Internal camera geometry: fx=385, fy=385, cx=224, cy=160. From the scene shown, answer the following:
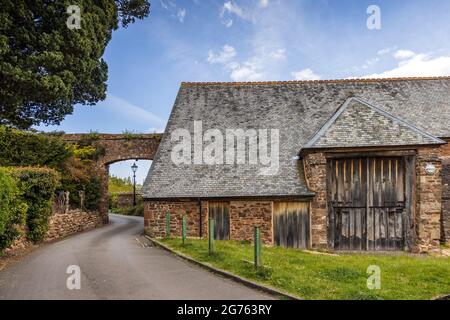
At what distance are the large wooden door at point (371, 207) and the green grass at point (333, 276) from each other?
166 inches

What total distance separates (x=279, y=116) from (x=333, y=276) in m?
11.8

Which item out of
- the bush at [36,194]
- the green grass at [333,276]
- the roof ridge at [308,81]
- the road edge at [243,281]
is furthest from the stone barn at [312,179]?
the road edge at [243,281]

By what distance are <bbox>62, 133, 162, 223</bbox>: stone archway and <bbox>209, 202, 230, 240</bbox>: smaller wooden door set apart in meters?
7.78

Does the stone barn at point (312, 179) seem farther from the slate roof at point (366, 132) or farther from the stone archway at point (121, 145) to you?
the stone archway at point (121, 145)

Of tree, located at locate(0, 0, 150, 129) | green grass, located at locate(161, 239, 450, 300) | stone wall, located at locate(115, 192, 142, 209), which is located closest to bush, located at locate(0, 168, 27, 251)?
tree, located at locate(0, 0, 150, 129)

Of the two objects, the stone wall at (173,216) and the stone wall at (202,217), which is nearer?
the stone wall at (202,217)

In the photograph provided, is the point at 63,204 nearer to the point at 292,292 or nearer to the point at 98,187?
the point at 98,187

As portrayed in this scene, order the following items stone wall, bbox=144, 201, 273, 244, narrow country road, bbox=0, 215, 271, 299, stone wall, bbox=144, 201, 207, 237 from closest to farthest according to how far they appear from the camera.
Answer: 1. narrow country road, bbox=0, 215, 271, 299
2. stone wall, bbox=144, 201, 273, 244
3. stone wall, bbox=144, 201, 207, 237

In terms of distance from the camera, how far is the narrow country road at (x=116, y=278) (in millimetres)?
7129

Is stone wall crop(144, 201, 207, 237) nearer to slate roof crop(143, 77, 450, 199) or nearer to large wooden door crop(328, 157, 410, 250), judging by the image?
slate roof crop(143, 77, 450, 199)

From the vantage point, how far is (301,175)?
16.2 m

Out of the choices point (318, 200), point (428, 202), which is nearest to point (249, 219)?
point (318, 200)

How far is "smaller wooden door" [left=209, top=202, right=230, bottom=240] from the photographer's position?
16.1 meters
